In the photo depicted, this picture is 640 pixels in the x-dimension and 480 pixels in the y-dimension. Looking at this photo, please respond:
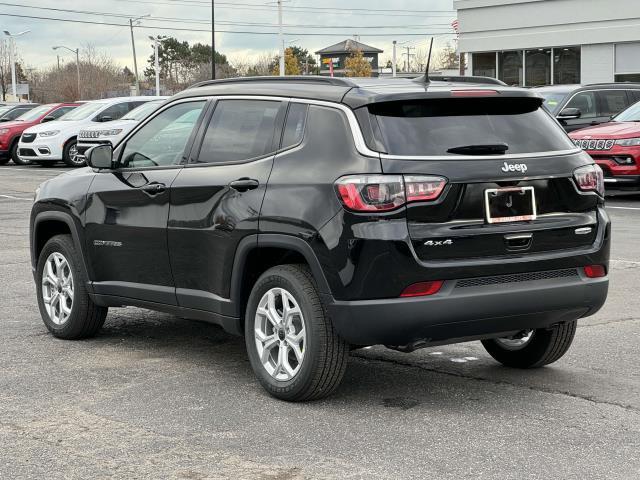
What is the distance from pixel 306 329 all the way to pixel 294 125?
3.68 ft

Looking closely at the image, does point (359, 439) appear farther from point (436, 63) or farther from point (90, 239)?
point (436, 63)

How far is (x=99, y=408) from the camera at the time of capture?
18.7 ft

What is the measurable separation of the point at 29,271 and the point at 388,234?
642cm

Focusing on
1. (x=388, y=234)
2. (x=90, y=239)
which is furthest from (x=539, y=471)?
(x=90, y=239)

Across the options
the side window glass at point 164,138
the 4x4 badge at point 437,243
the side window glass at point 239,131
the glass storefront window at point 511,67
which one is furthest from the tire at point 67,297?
the glass storefront window at point 511,67

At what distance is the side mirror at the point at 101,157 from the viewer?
6969 mm

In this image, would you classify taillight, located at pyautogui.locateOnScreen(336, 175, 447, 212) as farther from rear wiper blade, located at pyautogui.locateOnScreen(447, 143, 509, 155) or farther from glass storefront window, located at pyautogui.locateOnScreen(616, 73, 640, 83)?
glass storefront window, located at pyautogui.locateOnScreen(616, 73, 640, 83)

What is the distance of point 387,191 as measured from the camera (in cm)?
525

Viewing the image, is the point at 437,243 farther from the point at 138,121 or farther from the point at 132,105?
the point at 132,105

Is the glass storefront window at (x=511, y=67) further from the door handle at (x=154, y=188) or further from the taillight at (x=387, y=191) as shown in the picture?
the taillight at (x=387, y=191)

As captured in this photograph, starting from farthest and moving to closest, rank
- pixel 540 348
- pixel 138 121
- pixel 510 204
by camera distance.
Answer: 1. pixel 138 121
2. pixel 540 348
3. pixel 510 204

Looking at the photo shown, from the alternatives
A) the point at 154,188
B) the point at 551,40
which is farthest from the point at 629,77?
the point at 154,188

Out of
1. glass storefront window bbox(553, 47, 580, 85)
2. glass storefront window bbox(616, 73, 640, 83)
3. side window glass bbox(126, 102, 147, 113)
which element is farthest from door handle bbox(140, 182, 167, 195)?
glass storefront window bbox(553, 47, 580, 85)

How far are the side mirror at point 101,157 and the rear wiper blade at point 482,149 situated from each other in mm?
2486
